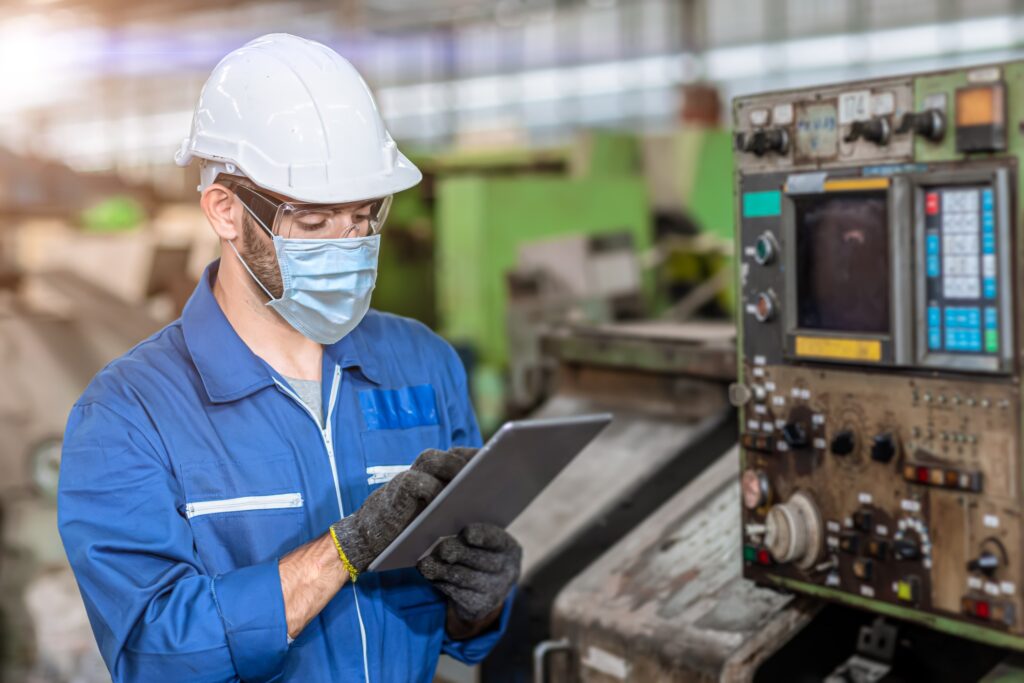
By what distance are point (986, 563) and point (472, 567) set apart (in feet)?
2.05

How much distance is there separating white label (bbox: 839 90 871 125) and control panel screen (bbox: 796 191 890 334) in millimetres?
100

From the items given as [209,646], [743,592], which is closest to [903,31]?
[743,592]

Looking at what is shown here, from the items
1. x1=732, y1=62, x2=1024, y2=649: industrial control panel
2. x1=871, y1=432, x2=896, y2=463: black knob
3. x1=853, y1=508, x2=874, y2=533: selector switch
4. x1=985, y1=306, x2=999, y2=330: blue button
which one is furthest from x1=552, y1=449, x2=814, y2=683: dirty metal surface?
x1=985, y1=306, x2=999, y2=330: blue button

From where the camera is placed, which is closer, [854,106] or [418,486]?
[418,486]

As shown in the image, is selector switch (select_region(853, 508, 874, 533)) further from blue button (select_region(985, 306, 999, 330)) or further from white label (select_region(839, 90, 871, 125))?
white label (select_region(839, 90, 871, 125))

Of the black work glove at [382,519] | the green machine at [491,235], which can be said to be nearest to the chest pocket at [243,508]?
the black work glove at [382,519]

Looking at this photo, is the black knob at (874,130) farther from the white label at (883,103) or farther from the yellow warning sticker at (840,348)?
the yellow warning sticker at (840,348)

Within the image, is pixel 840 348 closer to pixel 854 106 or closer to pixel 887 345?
pixel 887 345

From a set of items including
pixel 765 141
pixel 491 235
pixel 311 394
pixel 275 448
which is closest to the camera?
pixel 275 448

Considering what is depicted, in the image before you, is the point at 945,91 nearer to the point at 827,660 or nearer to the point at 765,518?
the point at 765,518

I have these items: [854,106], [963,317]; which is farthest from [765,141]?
[963,317]

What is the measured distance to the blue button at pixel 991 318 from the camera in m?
1.30

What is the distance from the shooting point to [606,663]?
1.83m

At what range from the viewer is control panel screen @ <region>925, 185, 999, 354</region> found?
1302 mm
